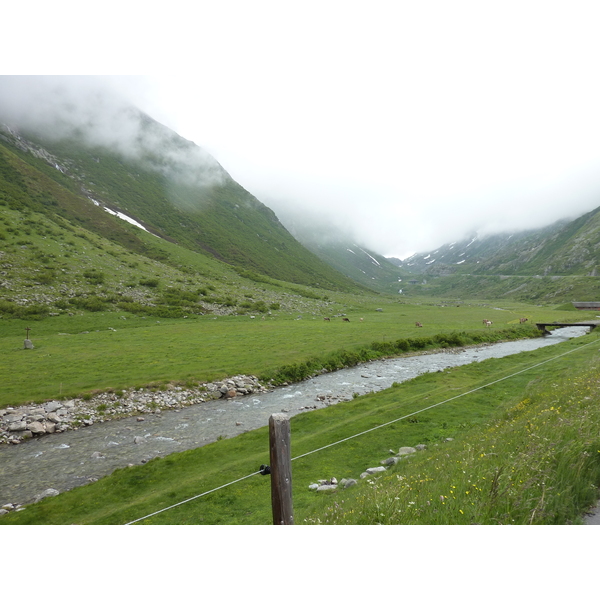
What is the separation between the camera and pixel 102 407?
80.2 feet

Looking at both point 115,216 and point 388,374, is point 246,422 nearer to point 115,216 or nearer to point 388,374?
point 388,374

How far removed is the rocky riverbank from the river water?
690mm

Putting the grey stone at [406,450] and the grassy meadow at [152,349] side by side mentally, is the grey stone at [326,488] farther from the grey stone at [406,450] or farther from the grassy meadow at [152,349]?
the grassy meadow at [152,349]

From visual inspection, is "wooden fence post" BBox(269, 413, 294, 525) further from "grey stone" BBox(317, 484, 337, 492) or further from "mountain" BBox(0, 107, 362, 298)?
"mountain" BBox(0, 107, 362, 298)

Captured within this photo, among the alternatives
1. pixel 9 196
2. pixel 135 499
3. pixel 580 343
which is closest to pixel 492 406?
pixel 135 499

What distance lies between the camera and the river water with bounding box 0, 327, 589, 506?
1627 centimetres

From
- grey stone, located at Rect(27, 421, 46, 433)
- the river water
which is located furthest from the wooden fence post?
grey stone, located at Rect(27, 421, 46, 433)

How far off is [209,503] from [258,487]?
1977 millimetres

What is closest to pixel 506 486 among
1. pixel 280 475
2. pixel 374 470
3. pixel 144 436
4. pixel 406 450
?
pixel 280 475

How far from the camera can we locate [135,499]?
1391 cm

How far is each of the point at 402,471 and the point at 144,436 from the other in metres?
16.3

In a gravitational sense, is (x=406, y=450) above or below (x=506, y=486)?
below

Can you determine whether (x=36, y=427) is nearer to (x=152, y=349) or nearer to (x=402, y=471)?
(x=152, y=349)

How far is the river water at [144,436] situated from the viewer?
16.3 m
